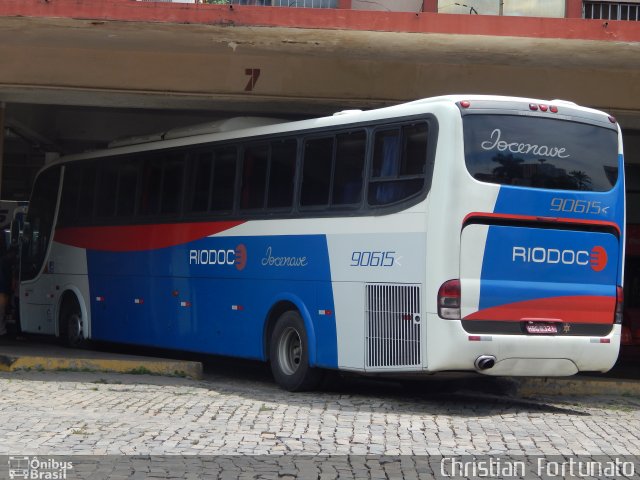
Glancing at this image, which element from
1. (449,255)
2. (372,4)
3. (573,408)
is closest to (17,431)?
(449,255)

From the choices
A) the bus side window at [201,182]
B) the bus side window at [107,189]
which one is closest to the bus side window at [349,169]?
the bus side window at [201,182]

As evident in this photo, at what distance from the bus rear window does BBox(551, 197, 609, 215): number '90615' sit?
0.14 meters

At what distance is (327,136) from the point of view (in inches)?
503

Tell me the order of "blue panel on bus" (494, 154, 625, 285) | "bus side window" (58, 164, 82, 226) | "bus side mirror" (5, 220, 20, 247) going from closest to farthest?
"blue panel on bus" (494, 154, 625, 285) < "bus side window" (58, 164, 82, 226) < "bus side mirror" (5, 220, 20, 247)

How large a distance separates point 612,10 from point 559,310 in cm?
1190

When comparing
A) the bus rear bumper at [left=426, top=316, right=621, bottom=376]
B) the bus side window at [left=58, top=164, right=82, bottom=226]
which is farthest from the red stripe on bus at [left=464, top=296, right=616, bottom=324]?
the bus side window at [left=58, top=164, right=82, bottom=226]

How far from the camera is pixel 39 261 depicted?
19.1m

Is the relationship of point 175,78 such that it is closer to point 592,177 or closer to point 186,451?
point 592,177

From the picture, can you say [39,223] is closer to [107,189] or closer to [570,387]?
[107,189]

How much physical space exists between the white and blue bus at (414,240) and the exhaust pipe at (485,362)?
0.05 ft

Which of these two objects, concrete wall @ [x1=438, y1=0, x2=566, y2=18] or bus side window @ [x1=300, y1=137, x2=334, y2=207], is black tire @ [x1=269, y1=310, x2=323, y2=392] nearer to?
bus side window @ [x1=300, y1=137, x2=334, y2=207]

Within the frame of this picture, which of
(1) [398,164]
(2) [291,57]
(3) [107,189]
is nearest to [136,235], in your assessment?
(3) [107,189]

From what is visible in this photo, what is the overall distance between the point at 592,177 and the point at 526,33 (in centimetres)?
319

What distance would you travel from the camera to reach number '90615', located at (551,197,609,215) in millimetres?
11523
